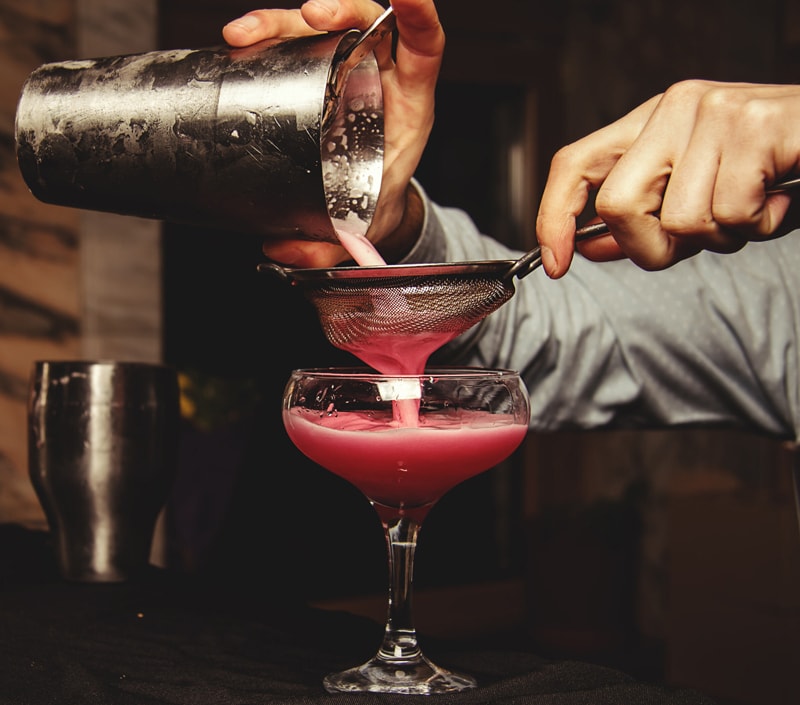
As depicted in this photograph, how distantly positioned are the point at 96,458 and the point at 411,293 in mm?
483

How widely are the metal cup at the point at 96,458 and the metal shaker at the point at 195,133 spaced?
0.76 feet

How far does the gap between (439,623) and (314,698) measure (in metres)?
3.12

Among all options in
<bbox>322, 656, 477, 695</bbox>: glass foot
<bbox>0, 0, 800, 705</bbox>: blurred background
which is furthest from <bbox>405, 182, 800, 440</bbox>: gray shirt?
<bbox>0, 0, 800, 705</bbox>: blurred background

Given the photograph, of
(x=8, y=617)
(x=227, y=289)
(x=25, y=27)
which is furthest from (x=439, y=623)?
(x=8, y=617)

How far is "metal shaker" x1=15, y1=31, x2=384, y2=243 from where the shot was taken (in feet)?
3.48

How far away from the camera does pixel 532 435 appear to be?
3963mm

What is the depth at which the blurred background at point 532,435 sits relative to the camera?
3047 mm

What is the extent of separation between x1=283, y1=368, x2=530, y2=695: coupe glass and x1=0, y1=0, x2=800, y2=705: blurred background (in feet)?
5.78

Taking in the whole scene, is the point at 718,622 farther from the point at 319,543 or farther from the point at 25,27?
the point at 25,27

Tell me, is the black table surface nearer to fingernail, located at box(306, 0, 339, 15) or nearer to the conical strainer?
the conical strainer

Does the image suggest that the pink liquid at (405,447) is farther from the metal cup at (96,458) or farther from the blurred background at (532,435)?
the blurred background at (532,435)

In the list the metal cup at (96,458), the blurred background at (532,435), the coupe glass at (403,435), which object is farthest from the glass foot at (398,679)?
the blurred background at (532,435)

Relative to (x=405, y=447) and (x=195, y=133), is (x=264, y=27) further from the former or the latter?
(x=405, y=447)

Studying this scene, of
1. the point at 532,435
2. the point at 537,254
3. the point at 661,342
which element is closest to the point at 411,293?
the point at 537,254
